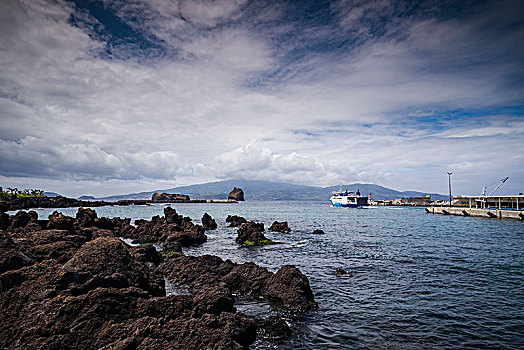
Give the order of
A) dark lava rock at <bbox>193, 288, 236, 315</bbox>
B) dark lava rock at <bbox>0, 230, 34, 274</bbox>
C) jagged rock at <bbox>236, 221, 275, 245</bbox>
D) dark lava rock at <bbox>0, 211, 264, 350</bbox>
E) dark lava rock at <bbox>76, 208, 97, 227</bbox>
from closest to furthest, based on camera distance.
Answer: dark lava rock at <bbox>0, 211, 264, 350</bbox>
dark lava rock at <bbox>193, 288, 236, 315</bbox>
dark lava rock at <bbox>0, 230, 34, 274</bbox>
jagged rock at <bbox>236, 221, 275, 245</bbox>
dark lava rock at <bbox>76, 208, 97, 227</bbox>

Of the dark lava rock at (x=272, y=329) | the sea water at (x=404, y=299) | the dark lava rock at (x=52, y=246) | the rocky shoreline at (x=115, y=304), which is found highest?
the dark lava rock at (x=52, y=246)

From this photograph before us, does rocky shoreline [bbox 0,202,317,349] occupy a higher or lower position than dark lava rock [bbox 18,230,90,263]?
lower

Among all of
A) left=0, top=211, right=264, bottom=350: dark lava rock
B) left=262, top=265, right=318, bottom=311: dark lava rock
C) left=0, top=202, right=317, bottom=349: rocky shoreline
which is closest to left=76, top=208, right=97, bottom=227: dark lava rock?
left=0, top=202, right=317, bottom=349: rocky shoreline

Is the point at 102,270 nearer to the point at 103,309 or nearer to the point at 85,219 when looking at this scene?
the point at 103,309

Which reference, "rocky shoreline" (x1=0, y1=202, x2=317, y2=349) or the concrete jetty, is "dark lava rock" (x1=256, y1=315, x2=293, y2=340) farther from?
the concrete jetty

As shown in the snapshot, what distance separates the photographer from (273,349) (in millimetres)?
10766

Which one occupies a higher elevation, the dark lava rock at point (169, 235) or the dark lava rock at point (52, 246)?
the dark lava rock at point (52, 246)

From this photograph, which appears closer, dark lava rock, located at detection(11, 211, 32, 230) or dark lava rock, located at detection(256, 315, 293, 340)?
dark lava rock, located at detection(256, 315, 293, 340)

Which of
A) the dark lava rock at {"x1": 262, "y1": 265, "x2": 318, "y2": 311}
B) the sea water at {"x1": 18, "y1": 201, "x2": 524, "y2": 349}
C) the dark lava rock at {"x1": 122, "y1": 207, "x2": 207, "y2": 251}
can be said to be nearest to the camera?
the sea water at {"x1": 18, "y1": 201, "x2": 524, "y2": 349}

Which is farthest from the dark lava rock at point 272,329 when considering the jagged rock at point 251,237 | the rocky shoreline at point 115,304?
the jagged rock at point 251,237

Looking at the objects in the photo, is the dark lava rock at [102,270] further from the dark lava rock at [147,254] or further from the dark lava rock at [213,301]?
the dark lava rock at [147,254]

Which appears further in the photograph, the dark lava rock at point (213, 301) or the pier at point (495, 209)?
the pier at point (495, 209)

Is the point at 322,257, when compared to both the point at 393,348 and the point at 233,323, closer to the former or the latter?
the point at 393,348

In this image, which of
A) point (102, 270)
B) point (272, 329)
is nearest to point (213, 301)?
point (272, 329)
